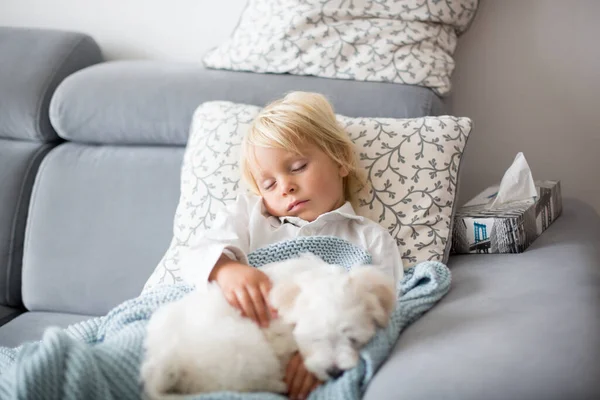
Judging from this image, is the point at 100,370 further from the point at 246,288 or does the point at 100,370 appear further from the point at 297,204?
the point at 297,204

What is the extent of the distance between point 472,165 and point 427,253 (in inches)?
23.4

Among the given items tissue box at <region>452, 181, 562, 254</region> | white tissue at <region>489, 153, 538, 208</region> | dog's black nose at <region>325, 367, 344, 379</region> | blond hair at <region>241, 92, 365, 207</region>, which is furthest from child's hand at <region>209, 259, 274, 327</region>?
white tissue at <region>489, 153, 538, 208</region>

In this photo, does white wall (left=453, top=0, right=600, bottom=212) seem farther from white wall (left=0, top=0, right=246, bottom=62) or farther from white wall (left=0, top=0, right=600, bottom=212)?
white wall (left=0, top=0, right=246, bottom=62)

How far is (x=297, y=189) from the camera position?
55.3 inches

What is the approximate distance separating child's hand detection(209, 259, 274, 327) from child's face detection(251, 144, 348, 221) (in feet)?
0.69

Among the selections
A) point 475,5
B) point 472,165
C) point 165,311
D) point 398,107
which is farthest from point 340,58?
point 165,311

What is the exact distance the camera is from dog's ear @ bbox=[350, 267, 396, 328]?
1.01 meters

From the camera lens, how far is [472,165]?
1.93 metres

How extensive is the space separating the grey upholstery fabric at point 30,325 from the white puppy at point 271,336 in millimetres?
692

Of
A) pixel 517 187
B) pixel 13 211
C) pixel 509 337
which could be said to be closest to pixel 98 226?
pixel 13 211

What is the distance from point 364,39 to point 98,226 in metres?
0.81

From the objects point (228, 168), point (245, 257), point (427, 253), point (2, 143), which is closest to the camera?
point (245, 257)

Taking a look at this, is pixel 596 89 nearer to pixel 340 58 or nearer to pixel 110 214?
pixel 340 58

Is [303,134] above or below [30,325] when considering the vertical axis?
above
